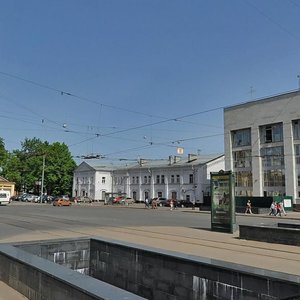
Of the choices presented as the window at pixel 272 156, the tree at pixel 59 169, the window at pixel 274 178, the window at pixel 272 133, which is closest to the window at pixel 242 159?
the window at pixel 272 156

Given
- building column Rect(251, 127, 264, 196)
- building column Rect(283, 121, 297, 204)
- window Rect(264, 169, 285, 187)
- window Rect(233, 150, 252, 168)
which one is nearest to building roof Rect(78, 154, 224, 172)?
window Rect(233, 150, 252, 168)

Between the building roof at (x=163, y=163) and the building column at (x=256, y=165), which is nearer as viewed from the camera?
the building column at (x=256, y=165)

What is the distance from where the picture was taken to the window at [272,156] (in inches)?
2174

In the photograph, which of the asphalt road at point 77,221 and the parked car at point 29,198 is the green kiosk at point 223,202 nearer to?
the asphalt road at point 77,221

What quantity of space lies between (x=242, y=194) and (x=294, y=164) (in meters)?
9.61

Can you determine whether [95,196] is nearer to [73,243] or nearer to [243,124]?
[243,124]

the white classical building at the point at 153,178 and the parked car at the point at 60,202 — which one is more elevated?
the white classical building at the point at 153,178

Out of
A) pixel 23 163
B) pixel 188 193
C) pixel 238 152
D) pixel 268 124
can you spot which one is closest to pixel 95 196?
pixel 23 163

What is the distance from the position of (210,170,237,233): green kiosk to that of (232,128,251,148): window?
141ft

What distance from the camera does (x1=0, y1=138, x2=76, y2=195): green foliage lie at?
293 ft

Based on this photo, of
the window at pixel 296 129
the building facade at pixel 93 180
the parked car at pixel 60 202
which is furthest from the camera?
the building facade at pixel 93 180

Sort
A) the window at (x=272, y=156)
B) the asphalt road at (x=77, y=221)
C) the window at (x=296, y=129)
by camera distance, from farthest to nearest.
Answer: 1. the window at (x=272, y=156)
2. the window at (x=296, y=129)
3. the asphalt road at (x=77, y=221)

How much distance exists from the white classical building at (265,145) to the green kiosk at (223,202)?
37.4m

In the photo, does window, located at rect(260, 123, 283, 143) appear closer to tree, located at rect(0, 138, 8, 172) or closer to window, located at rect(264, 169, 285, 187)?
window, located at rect(264, 169, 285, 187)
